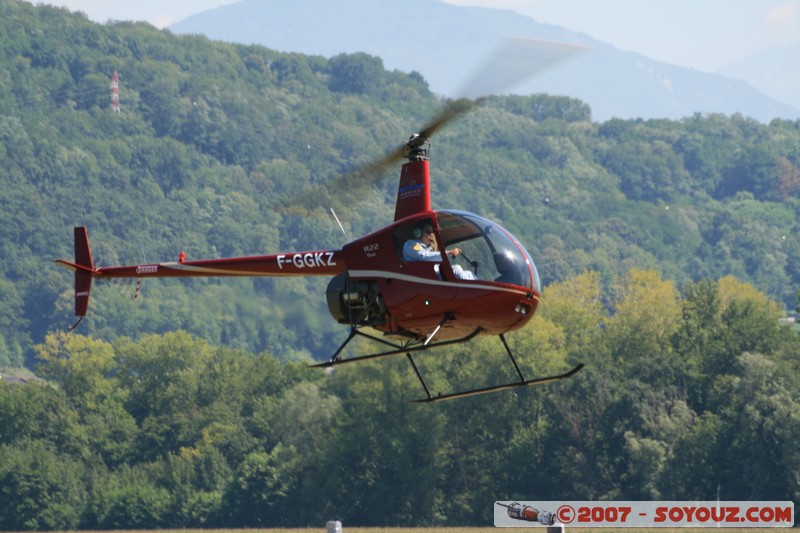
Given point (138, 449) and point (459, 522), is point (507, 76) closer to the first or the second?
point (459, 522)

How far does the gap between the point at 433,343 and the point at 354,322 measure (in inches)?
49.6

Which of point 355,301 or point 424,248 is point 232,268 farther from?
point 424,248

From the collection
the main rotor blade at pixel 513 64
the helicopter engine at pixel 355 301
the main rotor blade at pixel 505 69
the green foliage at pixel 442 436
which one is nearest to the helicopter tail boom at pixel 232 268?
the helicopter engine at pixel 355 301

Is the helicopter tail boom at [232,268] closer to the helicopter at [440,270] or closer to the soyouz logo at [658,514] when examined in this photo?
the helicopter at [440,270]

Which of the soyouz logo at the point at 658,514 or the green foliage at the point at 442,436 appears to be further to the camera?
the green foliage at the point at 442,436

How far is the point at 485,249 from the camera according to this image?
74.2ft

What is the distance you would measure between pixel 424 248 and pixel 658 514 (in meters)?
36.0

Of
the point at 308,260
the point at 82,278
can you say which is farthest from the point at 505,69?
the point at 82,278

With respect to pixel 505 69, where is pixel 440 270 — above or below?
below

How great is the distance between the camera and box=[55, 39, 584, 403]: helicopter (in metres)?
22.5

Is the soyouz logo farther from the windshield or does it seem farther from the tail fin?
the windshield

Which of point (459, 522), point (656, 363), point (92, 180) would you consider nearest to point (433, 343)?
point (459, 522)

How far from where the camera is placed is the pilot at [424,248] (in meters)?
22.8

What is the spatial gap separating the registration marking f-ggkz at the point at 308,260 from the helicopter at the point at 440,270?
0.05 ft
